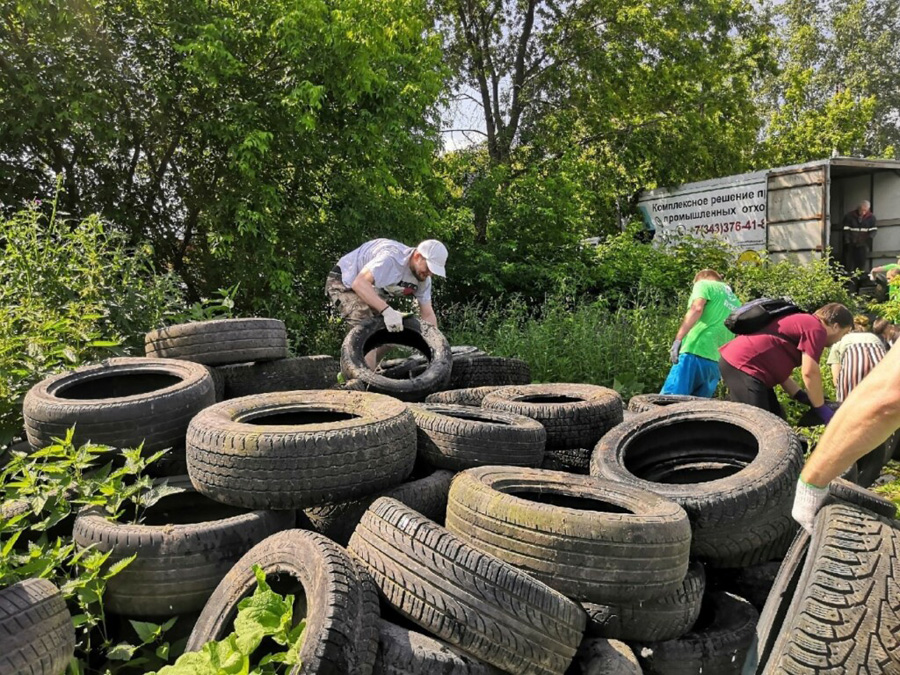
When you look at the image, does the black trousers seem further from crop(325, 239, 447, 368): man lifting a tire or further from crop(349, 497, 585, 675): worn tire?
crop(349, 497, 585, 675): worn tire

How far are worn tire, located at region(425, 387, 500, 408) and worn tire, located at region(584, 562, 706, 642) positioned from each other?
8.15ft

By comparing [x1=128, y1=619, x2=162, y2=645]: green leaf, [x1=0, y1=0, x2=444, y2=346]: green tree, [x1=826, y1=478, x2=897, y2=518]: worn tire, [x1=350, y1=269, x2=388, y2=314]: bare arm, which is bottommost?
[x1=128, y1=619, x2=162, y2=645]: green leaf

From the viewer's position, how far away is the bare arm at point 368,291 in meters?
6.25

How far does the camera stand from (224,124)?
29.6 feet

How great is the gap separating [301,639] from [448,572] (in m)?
0.59

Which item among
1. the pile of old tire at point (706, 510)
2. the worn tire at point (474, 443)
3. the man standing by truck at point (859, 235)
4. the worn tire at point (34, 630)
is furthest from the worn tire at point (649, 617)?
the man standing by truck at point (859, 235)

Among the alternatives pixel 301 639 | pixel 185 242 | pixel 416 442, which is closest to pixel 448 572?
pixel 301 639

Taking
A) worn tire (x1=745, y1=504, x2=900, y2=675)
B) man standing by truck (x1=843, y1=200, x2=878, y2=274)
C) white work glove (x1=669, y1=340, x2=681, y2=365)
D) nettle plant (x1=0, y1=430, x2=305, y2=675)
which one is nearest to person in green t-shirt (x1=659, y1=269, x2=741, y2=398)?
white work glove (x1=669, y1=340, x2=681, y2=365)

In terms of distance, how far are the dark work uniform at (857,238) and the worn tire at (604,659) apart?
538 inches

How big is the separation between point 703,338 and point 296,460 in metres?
5.29

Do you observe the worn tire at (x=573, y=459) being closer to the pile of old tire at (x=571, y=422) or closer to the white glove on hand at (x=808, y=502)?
the pile of old tire at (x=571, y=422)

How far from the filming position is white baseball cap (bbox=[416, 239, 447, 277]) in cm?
657

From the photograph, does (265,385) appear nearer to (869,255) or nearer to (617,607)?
(617,607)

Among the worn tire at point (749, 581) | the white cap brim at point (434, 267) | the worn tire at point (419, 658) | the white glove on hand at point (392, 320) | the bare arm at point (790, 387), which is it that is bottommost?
the worn tire at point (749, 581)
